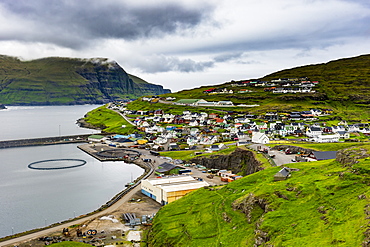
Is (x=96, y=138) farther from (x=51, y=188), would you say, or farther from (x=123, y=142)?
(x=51, y=188)

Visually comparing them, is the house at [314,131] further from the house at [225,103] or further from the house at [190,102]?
the house at [190,102]

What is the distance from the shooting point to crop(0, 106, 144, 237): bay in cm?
4684

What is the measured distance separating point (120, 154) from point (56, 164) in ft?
52.8

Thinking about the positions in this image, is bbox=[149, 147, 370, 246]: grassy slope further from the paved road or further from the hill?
the hill

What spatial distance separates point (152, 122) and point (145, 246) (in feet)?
335

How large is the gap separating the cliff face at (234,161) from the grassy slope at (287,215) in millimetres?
21452

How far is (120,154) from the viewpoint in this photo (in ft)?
294

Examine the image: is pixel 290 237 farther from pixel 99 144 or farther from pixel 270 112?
pixel 270 112

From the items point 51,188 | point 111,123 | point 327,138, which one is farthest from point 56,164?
point 111,123

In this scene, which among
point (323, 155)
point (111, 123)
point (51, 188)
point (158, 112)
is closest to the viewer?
point (323, 155)

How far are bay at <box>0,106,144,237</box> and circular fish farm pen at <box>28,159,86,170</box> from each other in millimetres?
1803

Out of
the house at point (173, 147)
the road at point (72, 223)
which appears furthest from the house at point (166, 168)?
the house at point (173, 147)

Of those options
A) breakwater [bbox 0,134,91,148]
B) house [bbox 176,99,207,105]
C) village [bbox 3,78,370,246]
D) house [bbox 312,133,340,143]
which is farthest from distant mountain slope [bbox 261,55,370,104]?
breakwater [bbox 0,134,91,148]

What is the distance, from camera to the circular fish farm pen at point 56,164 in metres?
80.1
